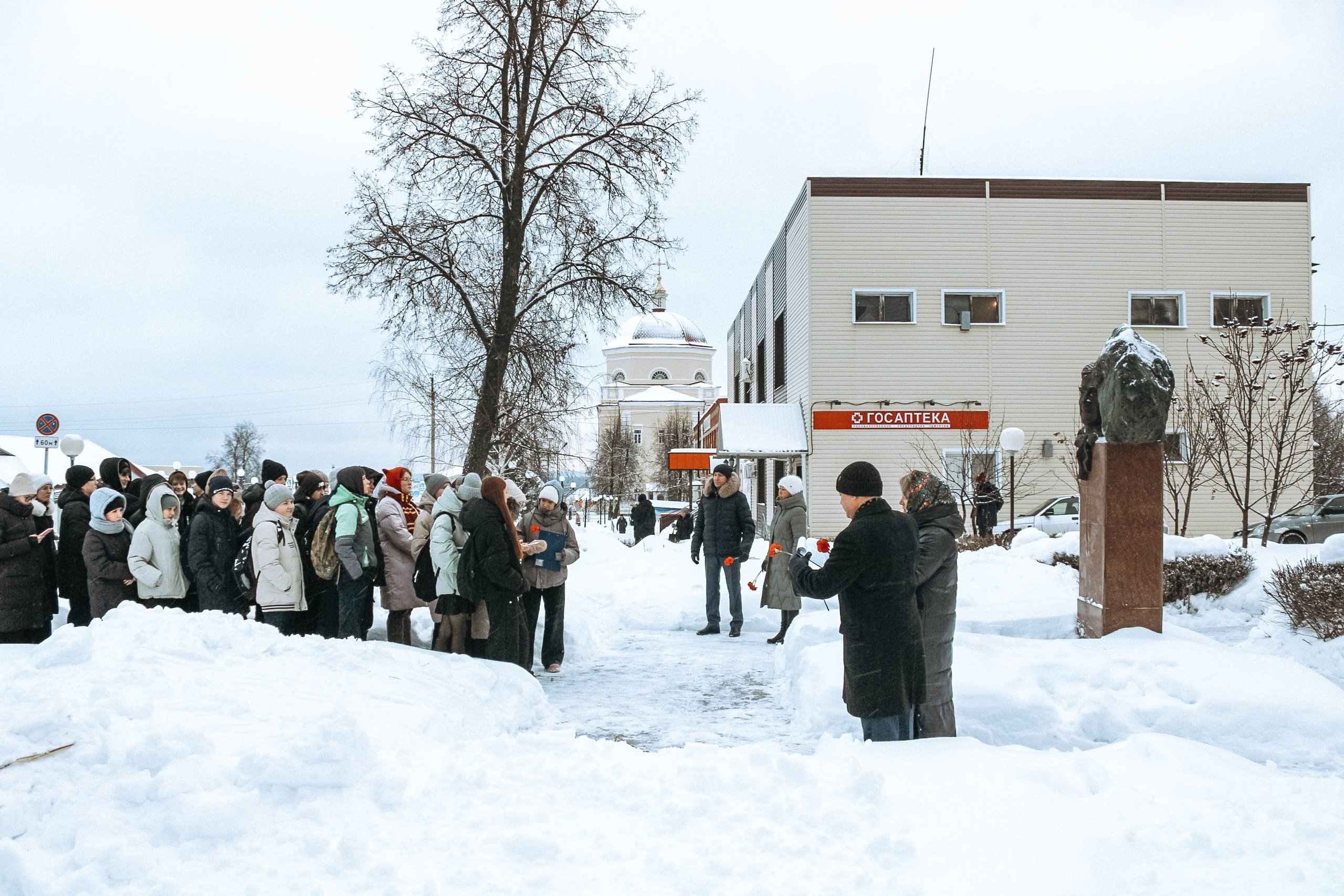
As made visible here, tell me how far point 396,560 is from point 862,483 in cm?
503

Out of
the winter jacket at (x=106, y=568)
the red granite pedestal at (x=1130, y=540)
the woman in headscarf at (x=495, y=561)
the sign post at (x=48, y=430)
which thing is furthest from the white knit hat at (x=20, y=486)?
the sign post at (x=48, y=430)

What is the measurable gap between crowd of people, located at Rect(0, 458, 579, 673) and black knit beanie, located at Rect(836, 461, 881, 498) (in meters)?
3.39

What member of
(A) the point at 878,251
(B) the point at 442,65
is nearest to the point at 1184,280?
(A) the point at 878,251

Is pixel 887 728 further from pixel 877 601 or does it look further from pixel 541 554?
pixel 541 554

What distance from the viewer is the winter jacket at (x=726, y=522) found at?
445 inches

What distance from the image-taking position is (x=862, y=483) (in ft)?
16.5

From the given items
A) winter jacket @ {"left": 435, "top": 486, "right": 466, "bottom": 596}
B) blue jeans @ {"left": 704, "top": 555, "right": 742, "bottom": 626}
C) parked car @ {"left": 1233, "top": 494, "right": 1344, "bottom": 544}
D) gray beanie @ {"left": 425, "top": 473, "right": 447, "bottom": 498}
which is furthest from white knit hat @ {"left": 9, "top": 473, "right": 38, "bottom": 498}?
parked car @ {"left": 1233, "top": 494, "right": 1344, "bottom": 544}

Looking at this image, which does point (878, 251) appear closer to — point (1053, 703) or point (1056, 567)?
point (1056, 567)

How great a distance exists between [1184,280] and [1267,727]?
22.1 metres

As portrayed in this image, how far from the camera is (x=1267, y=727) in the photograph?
20.9 feet

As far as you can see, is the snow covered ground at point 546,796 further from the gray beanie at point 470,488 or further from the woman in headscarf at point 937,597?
the gray beanie at point 470,488

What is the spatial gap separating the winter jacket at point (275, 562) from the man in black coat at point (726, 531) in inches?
183

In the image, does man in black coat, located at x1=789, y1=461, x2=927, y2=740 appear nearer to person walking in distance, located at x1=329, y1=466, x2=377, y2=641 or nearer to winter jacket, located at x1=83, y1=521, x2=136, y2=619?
person walking in distance, located at x1=329, y1=466, x2=377, y2=641

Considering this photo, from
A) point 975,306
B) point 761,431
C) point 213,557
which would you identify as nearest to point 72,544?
point 213,557
